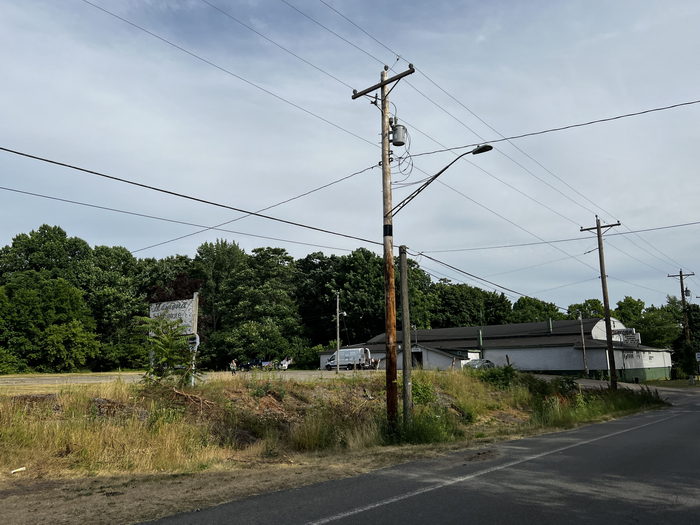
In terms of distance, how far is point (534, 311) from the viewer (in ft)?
321

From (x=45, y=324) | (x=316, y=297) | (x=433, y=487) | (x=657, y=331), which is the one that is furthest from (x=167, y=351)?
(x=657, y=331)

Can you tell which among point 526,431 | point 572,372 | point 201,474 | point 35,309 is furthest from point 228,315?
point 201,474

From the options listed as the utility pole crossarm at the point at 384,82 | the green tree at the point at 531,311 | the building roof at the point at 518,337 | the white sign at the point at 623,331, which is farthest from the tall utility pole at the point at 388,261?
the green tree at the point at 531,311

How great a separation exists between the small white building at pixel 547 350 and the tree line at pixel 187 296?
5.13m

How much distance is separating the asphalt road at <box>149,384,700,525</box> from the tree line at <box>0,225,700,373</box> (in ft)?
164

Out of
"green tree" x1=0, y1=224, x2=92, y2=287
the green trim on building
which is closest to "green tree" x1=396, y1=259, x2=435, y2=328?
the green trim on building

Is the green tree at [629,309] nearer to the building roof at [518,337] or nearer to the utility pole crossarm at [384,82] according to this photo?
the building roof at [518,337]

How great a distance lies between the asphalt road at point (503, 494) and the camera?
20.7ft

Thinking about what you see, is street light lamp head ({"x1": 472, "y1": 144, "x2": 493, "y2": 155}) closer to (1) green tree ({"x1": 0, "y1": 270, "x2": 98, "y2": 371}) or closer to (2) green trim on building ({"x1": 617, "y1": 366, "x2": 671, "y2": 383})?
(2) green trim on building ({"x1": 617, "y1": 366, "x2": 671, "y2": 383})

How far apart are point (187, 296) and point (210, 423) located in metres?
55.5

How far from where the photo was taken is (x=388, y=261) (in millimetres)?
15305

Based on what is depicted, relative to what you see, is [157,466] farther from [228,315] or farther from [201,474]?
[228,315]

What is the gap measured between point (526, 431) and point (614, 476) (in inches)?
356

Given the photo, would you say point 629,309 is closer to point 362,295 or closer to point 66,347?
point 362,295
